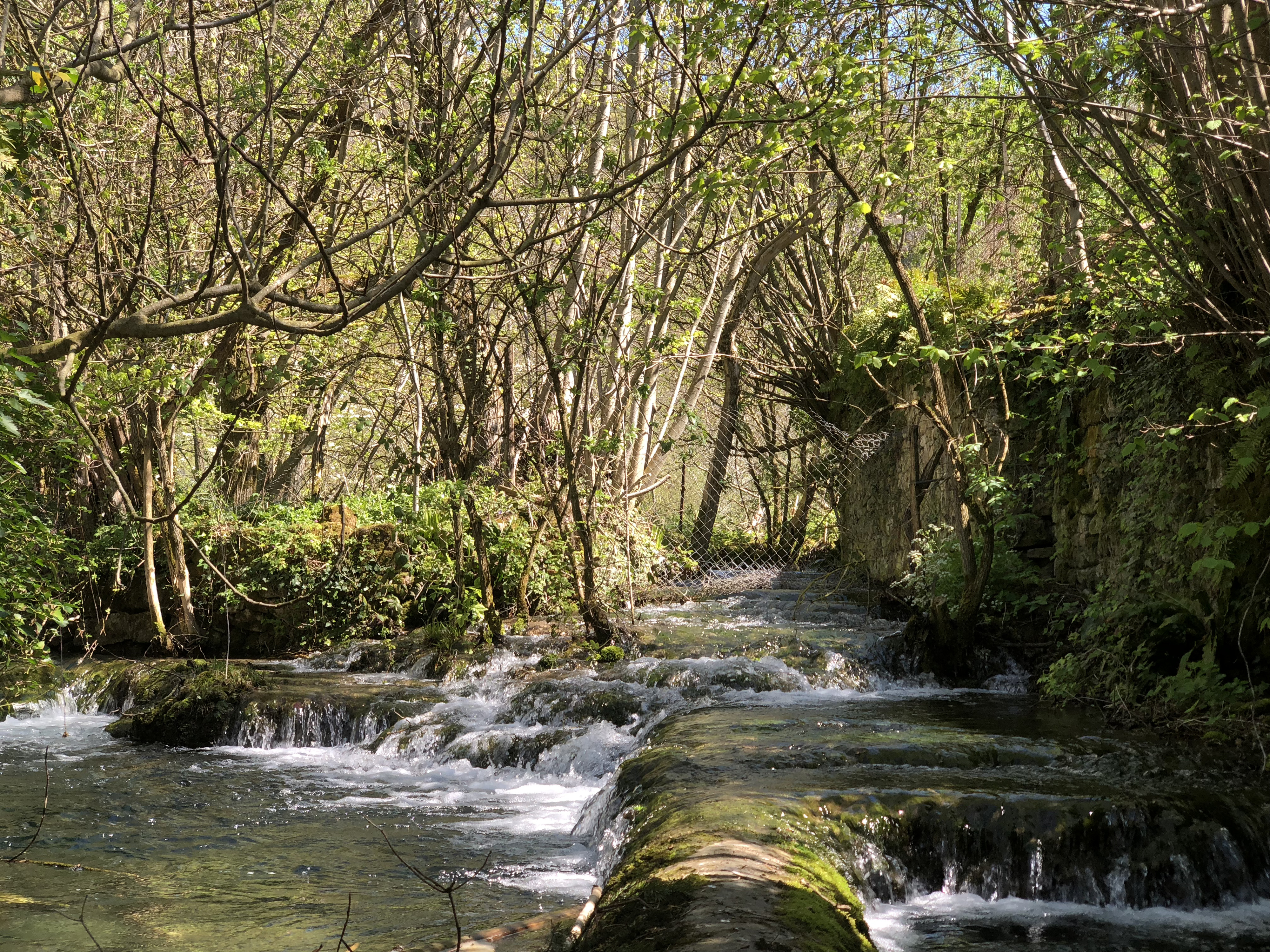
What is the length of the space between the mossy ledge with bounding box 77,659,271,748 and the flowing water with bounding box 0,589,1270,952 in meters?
0.19

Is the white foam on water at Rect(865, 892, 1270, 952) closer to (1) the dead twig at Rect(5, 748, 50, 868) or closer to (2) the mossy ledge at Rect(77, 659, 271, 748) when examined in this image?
(1) the dead twig at Rect(5, 748, 50, 868)

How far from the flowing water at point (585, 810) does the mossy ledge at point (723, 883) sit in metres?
0.19

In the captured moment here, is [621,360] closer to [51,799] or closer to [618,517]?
[618,517]

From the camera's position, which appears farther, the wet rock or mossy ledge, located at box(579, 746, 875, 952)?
the wet rock

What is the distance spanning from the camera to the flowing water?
400 cm

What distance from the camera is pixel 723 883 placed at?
317 centimetres

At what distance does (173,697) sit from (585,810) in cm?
429

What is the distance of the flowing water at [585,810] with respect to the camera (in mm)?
4004

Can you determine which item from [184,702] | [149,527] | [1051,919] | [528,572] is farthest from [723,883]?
[149,527]

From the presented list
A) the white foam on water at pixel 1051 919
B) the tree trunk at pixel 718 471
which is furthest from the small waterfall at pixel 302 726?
the tree trunk at pixel 718 471

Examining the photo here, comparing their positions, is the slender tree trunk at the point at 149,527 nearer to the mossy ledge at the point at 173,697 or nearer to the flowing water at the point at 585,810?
the mossy ledge at the point at 173,697

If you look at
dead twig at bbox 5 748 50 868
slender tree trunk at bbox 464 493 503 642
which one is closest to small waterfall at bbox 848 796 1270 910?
dead twig at bbox 5 748 50 868

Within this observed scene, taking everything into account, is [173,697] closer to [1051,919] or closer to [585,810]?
[585,810]

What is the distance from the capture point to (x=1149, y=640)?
6570 mm
